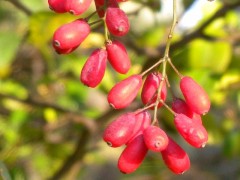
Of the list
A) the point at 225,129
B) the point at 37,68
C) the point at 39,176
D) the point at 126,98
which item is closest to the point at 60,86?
the point at 37,68

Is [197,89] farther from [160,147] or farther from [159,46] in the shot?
[159,46]

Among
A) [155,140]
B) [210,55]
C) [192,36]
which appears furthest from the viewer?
[210,55]

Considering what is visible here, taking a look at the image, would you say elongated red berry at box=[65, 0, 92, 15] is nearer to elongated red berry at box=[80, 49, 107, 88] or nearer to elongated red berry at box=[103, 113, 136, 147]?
elongated red berry at box=[80, 49, 107, 88]

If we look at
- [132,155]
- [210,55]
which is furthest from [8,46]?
[132,155]

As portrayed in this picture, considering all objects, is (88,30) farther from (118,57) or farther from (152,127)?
(152,127)

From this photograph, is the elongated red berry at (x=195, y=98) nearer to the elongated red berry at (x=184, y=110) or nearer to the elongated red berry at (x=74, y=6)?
the elongated red berry at (x=184, y=110)

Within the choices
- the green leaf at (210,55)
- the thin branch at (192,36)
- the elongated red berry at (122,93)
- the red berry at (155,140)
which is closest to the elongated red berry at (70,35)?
the elongated red berry at (122,93)

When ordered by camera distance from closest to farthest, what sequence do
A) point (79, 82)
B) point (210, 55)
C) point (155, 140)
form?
point (155, 140)
point (210, 55)
point (79, 82)
